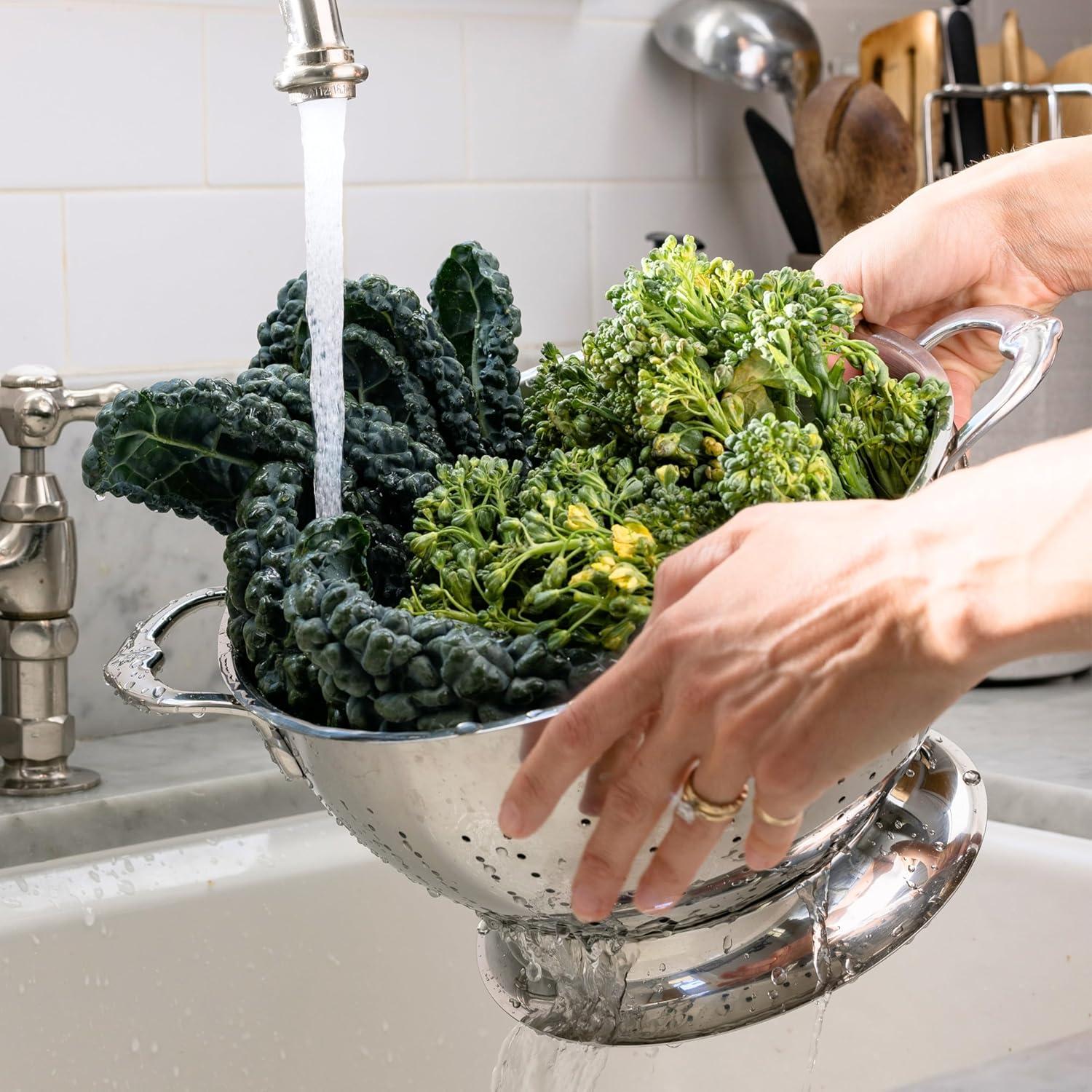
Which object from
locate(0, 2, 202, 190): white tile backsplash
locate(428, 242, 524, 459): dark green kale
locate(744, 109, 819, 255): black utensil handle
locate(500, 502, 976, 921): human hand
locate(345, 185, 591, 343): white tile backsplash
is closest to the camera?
locate(500, 502, 976, 921): human hand

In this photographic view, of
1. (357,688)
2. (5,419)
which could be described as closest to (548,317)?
(5,419)

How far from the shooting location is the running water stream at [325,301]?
1.87ft

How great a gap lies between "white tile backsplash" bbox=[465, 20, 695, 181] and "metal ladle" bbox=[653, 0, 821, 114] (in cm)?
3

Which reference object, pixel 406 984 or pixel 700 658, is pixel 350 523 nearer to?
pixel 700 658

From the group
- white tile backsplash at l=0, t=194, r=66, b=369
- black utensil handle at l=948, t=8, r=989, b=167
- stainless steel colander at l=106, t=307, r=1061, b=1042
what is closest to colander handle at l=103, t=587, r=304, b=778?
stainless steel colander at l=106, t=307, r=1061, b=1042

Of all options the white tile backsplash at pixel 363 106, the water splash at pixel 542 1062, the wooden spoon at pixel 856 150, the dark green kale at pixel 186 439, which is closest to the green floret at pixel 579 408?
the dark green kale at pixel 186 439

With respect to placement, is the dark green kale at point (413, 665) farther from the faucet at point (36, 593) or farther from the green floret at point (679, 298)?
the faucet at point (36, 593)

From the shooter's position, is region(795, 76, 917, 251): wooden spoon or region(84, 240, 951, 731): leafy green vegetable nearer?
region(84, 240, 951, 731): leafy green vegetable

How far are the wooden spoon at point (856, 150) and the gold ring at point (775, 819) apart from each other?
83cm

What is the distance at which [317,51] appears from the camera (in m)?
0.53

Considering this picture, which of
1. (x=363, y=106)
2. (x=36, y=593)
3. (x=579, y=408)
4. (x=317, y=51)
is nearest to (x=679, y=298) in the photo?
(x=579, y=408)

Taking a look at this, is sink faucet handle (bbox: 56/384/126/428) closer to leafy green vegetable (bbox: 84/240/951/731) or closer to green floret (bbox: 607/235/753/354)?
leafy green vegetable (bbox: 84/240/951/731)

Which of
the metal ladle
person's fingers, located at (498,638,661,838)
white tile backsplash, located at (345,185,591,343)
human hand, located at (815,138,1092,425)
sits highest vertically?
the metal ladle

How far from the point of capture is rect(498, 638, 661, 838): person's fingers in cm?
46
